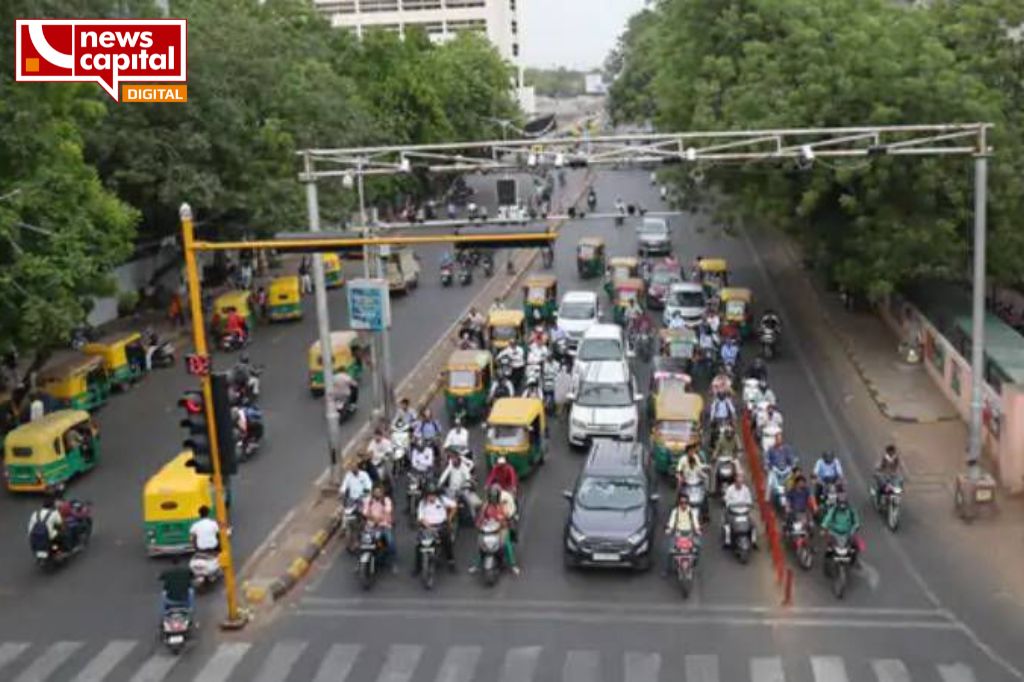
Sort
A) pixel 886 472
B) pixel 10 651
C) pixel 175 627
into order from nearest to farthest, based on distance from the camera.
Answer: pixel 175 627
pixel 10 651
pixel 886 472

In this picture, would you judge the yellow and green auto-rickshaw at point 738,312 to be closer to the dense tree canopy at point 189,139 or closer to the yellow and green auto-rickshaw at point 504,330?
the yellow and green auto-rickshaw at point 504,330

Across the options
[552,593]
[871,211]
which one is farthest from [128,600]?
[871,211]

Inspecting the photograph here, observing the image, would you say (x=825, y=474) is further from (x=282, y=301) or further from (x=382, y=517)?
(x=282, y=301)

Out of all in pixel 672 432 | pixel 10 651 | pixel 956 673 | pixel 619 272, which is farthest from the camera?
pixel 619 272

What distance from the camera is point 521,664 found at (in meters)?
17.5

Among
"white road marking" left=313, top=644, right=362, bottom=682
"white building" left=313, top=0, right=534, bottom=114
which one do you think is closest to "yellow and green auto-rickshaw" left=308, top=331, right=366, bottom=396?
"white road marking" left=313, top=644, right=362, bottom=682

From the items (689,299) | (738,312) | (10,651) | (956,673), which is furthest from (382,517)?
(689,299)

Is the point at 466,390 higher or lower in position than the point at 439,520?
higher

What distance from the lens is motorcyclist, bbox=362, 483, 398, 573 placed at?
21.0m

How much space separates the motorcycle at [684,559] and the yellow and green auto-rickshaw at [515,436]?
5984 mm

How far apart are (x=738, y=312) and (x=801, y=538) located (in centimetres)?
1713

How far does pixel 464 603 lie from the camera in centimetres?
1988

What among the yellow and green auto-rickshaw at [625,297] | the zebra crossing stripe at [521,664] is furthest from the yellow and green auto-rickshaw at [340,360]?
the zebra crossing stripe at [521,664]

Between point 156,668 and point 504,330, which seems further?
point 504,330
